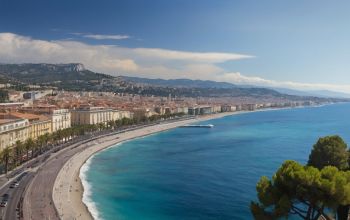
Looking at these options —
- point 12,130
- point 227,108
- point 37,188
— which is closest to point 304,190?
point 37,188

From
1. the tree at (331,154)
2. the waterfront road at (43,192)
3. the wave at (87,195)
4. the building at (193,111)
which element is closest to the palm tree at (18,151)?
the waterfront road at (43,192)

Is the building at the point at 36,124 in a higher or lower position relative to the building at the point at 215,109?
higher

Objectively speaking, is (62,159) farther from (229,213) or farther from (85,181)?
(229,213)

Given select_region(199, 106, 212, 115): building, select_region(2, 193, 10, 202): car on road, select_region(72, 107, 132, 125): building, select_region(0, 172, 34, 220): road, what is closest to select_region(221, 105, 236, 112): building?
select_region(199, 106, 212, 115): building

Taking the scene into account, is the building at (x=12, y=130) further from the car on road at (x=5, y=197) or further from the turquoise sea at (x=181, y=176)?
the car on road at (x=5, y=197)

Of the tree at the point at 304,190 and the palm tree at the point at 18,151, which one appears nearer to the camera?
the tree at the point at 304,190

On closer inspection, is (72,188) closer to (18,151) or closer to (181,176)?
(181,176)
